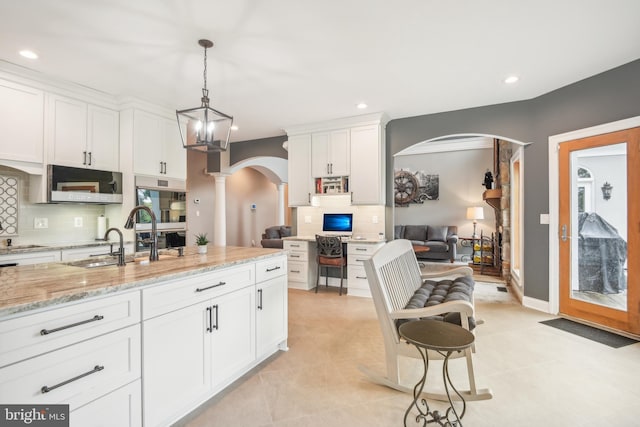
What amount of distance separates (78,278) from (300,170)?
149 inches

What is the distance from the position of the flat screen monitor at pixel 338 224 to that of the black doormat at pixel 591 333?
2762mm

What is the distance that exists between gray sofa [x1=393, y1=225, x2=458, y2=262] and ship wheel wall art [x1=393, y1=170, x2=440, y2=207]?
2.49ft

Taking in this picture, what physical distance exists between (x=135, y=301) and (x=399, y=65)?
9.76 ft

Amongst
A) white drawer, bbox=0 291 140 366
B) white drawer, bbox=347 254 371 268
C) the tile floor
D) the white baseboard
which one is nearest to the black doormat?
the tile floor

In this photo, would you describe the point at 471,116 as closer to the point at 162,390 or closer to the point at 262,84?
the point at 262,84

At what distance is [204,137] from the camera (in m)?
2.47

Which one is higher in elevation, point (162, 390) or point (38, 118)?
point (38, 118)

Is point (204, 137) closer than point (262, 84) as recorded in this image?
Yes

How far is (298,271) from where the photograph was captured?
4996mm

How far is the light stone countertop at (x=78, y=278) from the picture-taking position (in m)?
1.22

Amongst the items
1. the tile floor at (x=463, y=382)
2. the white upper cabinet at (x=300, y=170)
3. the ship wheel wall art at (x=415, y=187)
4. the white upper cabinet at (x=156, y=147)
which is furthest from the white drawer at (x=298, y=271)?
the ship wheel wall art at (x=415, y=187)

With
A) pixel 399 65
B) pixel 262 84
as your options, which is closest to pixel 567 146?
pixel 399 65

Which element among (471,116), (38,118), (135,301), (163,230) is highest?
(471,116)

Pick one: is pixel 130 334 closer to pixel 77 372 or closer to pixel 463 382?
pixel 77 372
